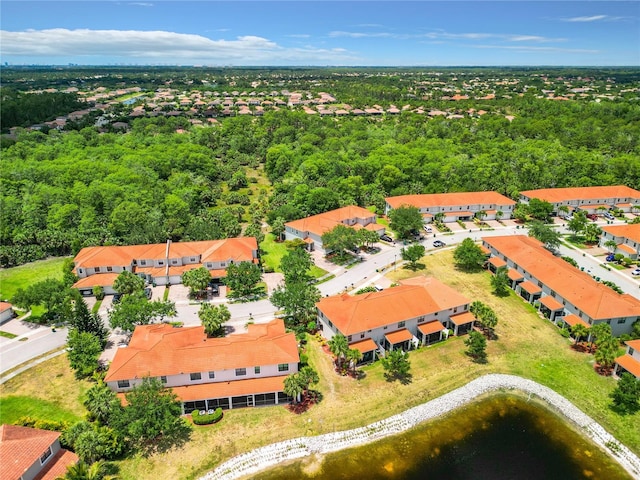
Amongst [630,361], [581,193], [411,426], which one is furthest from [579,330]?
[581,193]

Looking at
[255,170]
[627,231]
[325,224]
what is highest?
[627,231]

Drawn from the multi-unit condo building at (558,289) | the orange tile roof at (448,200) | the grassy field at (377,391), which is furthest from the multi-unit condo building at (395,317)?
the orange tile roof at (448,200)

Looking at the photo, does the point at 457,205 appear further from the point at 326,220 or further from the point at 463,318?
the point at 463,318

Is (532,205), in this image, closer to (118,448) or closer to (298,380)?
(298,380)

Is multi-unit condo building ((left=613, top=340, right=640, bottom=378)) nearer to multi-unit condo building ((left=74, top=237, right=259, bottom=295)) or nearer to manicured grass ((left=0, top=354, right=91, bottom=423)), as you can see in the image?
multi-unit condo building ((left=74, top=237, right=259, bottom=295))

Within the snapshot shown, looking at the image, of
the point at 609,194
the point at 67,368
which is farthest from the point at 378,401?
the point at 609,194
